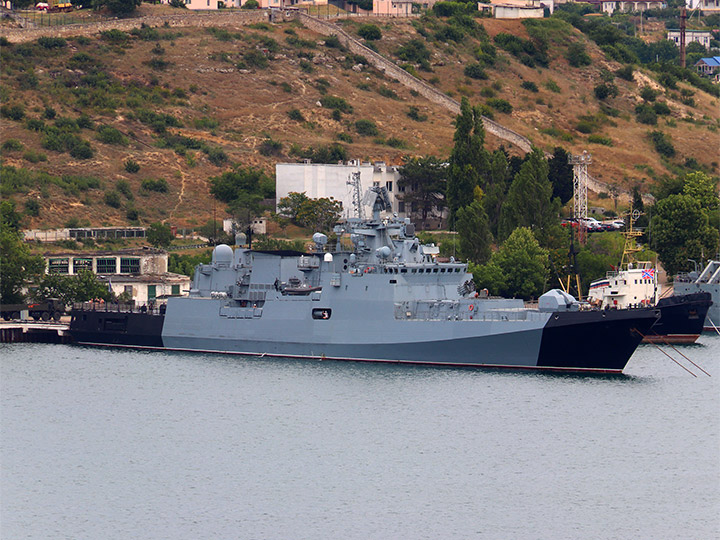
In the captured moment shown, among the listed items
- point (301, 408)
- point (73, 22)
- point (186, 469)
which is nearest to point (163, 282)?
point (301, 408)

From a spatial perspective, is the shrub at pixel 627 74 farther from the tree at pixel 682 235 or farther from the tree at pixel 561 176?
the tree at pixel 682 235

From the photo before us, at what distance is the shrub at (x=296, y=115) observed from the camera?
115312mm

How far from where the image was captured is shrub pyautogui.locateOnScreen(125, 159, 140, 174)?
101 metres

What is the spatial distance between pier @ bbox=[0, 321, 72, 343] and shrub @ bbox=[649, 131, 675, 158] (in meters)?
69.4

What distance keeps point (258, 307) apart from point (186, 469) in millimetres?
21487

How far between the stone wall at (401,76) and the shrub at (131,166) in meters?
32.7

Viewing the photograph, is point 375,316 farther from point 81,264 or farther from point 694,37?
point 694,37

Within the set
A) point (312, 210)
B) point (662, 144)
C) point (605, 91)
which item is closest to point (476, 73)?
point (605, 91)

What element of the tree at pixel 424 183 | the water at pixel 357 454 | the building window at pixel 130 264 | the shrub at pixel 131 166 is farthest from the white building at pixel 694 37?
the water at pixel 357 454

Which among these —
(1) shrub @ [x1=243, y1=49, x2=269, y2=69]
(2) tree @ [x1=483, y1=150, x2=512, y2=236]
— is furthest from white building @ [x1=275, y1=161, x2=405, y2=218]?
(1) shrub @ [x1=243, y1=49, x2=269, y2=69]

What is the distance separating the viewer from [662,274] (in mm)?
83625

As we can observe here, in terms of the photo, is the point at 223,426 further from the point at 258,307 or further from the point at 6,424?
the point at 258,307

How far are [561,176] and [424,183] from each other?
34.2ft

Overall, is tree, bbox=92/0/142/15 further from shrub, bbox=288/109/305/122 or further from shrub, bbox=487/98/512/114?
shrub, bbox=487/98/512/114
